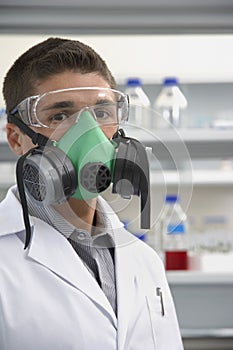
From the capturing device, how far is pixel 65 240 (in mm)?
1297

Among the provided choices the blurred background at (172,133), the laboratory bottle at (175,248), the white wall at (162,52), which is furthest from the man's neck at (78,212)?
the white wall at (162,52)

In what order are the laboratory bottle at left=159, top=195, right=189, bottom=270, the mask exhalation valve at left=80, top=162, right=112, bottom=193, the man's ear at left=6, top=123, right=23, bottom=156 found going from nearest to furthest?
the mask exhalation valve at left=80, top=162, right=112, bottom=193
the man's ear at left=6, top=123, right=23, bottom=156
the laboratory bottle at left=159, top=195, right=189, bottom=270

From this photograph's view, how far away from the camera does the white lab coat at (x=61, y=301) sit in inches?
46.5

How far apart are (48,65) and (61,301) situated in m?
0.48

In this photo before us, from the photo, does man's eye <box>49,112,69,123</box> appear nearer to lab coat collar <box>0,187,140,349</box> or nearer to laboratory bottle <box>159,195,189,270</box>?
lab coat collar <box>0,187,140,349</box>

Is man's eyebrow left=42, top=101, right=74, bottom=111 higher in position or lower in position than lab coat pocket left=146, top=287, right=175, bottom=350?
higher

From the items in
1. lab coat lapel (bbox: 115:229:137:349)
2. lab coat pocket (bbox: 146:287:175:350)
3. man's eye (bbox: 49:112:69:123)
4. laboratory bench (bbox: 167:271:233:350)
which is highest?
man's eye (bbox: 49:112:69:123)

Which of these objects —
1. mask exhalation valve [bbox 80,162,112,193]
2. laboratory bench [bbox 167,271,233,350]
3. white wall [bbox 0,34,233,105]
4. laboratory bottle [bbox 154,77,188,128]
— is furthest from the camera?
white wall [bbox 0,34,233,105]

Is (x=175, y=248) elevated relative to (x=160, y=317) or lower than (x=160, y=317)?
lower

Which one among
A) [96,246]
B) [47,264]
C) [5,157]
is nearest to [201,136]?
[5,157]

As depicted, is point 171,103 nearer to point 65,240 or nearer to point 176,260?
point 176,260

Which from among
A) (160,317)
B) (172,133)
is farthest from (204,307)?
(172,133)

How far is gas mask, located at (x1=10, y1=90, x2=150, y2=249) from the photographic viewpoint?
1132 millimetres

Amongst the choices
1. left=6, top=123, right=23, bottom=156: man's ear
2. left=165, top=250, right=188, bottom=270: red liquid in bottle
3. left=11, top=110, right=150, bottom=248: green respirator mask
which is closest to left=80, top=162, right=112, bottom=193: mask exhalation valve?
left=11, top=110, right=150, bottom=248: green respirator mask
